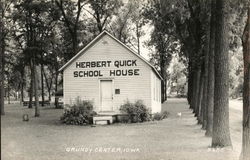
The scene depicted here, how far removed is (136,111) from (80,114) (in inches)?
139

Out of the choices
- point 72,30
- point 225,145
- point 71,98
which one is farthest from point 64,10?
point 225,145

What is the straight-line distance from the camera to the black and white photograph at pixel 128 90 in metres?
13.2

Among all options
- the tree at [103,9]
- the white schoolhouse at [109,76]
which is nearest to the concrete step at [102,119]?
the white schoolhouse at [109,76]

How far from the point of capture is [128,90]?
26.5 meters

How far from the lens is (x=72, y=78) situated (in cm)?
2711

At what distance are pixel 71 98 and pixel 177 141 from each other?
12606 mm

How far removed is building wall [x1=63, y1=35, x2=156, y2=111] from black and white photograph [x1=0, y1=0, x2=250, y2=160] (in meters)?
0.07

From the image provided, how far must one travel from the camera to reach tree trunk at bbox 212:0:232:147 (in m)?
13.4

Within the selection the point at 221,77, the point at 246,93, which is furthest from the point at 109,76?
the point at 246,93

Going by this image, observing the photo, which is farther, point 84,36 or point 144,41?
point 144,41

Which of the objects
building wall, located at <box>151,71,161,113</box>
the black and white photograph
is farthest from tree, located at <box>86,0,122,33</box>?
building wall, located at <box>151,71,161,113</box>

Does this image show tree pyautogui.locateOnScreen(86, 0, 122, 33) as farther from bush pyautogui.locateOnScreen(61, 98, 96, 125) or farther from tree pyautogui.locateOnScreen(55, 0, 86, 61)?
bush pyautogui.locateOnScreen(61, 98, 96, 125)

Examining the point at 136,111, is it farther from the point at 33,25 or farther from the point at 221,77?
the point at 221,77

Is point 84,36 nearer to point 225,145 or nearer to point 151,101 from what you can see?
point 151,101
